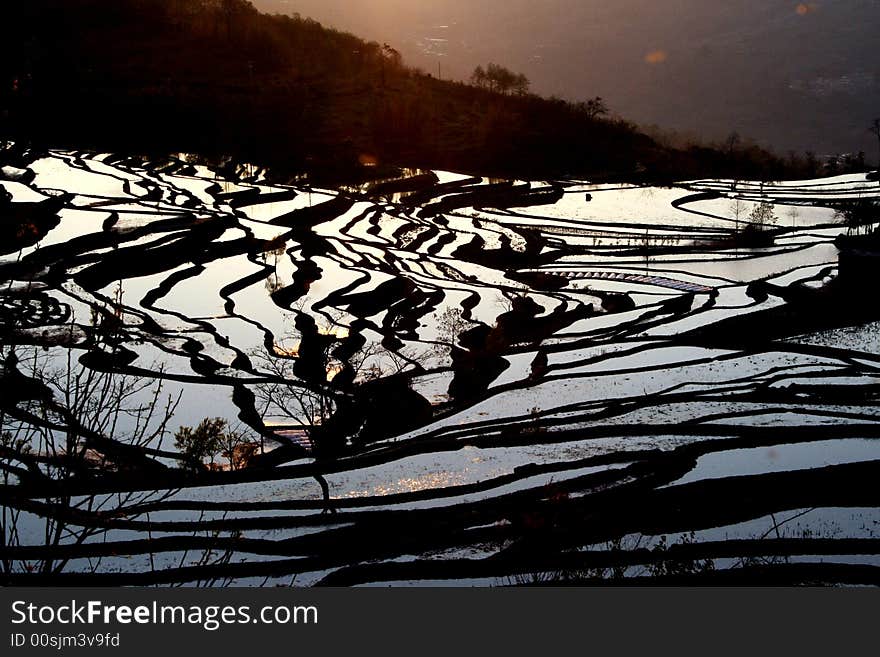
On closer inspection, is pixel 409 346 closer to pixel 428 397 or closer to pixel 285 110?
pixel 428 397

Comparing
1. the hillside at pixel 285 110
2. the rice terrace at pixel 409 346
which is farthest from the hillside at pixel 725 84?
the rice terrace at pixel 409 346

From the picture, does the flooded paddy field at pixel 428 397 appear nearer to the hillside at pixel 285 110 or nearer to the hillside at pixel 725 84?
the hillside at pixel 285 110

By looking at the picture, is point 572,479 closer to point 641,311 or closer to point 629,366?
point 629,366

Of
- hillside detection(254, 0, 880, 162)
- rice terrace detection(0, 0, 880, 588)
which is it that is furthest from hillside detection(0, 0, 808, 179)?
hillside detection(254, 0, 880, 162)

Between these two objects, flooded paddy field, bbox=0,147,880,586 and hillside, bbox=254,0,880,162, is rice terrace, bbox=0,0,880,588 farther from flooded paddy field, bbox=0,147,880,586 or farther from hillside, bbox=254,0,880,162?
hillside, bbox=254,0,880,162

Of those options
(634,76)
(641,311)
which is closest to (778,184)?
(641,311)

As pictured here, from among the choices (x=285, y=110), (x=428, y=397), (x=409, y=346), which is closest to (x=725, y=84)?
(x=285, y=110)
